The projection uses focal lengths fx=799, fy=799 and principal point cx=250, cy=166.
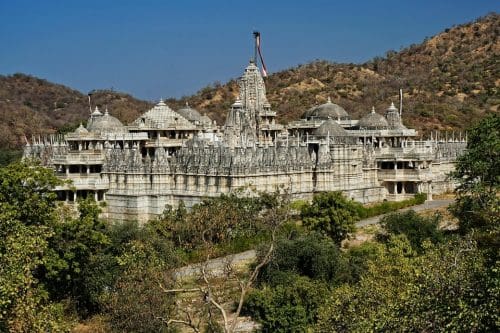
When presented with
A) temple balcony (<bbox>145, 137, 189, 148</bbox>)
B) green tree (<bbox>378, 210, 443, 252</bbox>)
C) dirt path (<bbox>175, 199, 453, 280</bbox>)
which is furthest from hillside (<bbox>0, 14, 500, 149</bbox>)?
dirt path (<bbox>175, 199, 453, 280</bbox>)

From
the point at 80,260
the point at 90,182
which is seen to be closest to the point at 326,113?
the point at 90,182

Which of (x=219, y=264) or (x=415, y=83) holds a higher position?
(x=415, y=83)

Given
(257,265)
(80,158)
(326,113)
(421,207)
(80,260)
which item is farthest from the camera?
(326,113)

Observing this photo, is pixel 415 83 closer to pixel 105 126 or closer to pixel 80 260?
pixel 105 126

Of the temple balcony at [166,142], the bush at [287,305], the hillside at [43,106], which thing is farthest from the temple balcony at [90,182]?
the hillside at [43,106]

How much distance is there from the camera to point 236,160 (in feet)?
162

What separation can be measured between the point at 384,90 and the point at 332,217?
7270 cm

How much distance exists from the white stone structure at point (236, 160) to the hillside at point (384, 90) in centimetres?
3737

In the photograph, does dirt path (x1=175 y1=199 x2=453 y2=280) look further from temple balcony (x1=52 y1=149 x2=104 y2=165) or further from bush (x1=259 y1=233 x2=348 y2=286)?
temple balcony (x1=52 y1=149 x2=104 y2=165)

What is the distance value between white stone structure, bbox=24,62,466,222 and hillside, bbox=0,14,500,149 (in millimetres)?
37374

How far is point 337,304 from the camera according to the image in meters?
25.5

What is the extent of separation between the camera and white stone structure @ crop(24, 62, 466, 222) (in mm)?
50750

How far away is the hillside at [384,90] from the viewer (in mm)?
103562

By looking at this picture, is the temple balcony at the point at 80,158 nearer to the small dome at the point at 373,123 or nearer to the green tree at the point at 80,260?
the green tree at the point at 80,260
